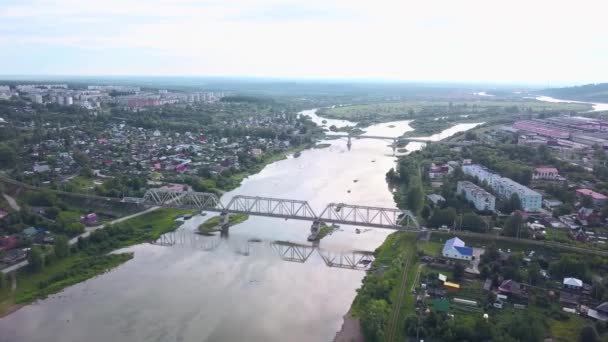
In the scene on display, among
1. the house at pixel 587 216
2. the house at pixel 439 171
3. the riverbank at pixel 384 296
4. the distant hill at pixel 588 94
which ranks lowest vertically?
the riverbank at pixel 384 296

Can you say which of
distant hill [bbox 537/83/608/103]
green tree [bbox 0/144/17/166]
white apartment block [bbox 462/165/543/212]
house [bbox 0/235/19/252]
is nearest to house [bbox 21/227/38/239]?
house [bbox 0/235/19/252]

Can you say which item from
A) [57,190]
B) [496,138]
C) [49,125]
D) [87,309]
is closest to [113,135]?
[49,125]

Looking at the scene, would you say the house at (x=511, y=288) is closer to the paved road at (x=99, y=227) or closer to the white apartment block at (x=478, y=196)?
the white apartment block at (x=478, y=196)

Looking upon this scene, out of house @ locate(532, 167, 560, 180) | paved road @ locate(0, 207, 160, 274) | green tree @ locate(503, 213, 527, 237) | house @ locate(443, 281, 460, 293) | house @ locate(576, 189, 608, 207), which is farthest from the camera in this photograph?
house @ locate(532, 167, 560, 180)

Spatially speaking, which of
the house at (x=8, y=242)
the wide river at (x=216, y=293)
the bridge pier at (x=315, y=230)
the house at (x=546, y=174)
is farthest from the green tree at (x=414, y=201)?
the house at (x=8, y=242)

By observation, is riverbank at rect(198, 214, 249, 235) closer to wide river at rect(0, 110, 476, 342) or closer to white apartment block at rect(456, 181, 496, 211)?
wide river at rect(0, 110, 476, 342)

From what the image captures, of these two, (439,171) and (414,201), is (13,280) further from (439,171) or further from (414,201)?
(439,171)

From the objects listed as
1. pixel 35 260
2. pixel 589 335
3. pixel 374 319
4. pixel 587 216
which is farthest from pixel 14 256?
pixel 587 216
